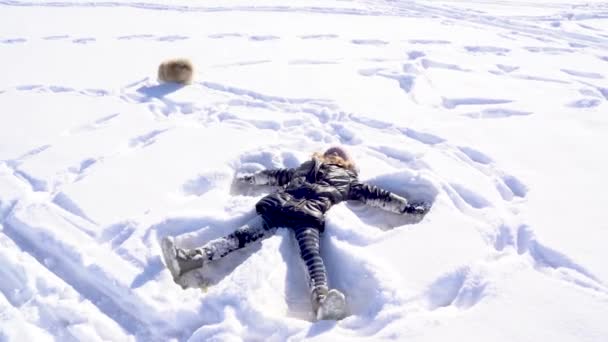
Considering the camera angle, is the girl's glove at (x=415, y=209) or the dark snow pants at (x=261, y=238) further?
the girl's glove at (x=415, y=209)

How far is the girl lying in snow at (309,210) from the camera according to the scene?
3262mm

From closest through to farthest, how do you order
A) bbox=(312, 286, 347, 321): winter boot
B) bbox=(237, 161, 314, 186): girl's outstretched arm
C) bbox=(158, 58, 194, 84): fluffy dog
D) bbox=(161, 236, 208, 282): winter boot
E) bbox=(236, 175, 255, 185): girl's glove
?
bbox=(312, 286, 347, 321): winter boot
bbox=(161, 236, 208, 282): winter boot
bbox=(237, 161, 314, 186): girl's outstretched arm
bbox=(236, 175, 255, 185): girl's glove
bbox=(158, 58, 194, 84): fluffy dog

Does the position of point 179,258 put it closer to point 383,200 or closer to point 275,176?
point 275,176

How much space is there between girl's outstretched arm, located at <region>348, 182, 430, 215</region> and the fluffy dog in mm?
3693

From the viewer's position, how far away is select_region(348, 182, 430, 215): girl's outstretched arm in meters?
3.97

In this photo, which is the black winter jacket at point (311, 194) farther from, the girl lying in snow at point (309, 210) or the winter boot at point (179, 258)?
the winter boot at point (179, 258)

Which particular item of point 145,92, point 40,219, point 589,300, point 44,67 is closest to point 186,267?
point 40,219

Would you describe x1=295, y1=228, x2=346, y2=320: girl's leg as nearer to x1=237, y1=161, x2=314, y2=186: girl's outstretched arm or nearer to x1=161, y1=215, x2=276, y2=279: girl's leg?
x1=161, y1=215, x2=276, y2=279: girl's leg

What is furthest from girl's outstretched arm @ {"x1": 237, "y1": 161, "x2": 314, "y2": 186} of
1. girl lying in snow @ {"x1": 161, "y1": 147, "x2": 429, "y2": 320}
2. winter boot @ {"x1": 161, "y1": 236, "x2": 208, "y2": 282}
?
winter boot @ {"x1": 161, "y1": 236, "x2": 208, "y2": 282}

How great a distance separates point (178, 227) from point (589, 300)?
2.74 m

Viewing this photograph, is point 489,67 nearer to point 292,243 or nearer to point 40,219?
point 292,243

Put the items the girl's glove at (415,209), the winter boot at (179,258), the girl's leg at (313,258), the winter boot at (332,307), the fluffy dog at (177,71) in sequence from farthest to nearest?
the fluffy dog at (177,71) → the girl's glove at (415,209) → the winter boot at (179,258) → the girl's leg at (313,258) → the winter boot at (332,307)

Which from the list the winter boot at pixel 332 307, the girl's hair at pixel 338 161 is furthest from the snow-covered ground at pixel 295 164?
the girl's hair at pixel 338 161

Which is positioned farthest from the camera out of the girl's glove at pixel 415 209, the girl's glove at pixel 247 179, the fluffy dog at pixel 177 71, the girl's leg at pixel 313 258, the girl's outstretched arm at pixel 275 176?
the fluffy dog at pixel 177 71
